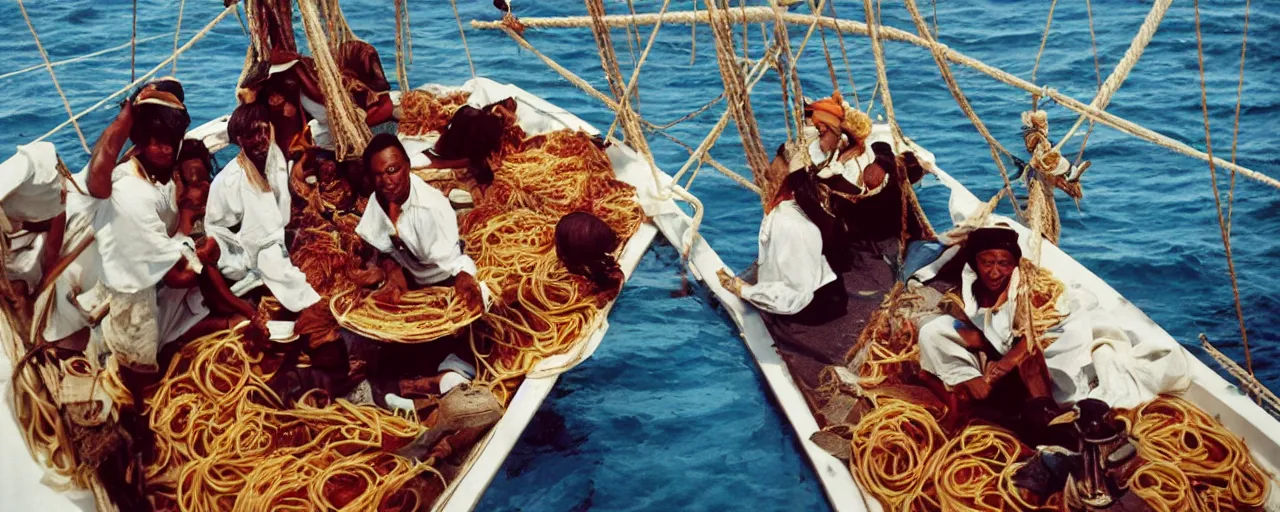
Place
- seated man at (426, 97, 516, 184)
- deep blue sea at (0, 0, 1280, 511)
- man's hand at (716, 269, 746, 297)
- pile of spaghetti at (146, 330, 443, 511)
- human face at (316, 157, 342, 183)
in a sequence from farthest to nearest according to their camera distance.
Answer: seated man at (426, 97, 516, 184) → human face at (316, 157, 342, 183) → deep blue sea at (0, 0, 1280, 511) → man's hand at (716, 269, 746, 297) → pile of spaghetti at (146, 330, 443, 511)

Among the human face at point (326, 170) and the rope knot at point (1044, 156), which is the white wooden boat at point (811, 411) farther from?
the human face at point (326, 170)

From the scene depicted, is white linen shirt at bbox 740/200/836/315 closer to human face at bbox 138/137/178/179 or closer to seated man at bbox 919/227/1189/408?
seated man at bbox 919/227/1189/408

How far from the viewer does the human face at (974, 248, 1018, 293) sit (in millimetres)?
4004

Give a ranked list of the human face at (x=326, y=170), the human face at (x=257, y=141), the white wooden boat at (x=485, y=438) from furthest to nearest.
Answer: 1. the human face at (x=326, y=170)
2. the human face at (x=257, y=141)
3. the white wooden boat at (x=485, y=438)

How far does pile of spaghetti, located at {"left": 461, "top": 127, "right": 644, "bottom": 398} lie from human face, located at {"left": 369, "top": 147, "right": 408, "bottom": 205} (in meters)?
0.86

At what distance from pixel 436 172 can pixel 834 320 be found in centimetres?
266

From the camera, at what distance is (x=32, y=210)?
13.0 feet

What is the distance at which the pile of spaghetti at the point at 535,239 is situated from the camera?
5.02 m

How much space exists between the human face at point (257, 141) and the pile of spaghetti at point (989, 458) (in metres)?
3.38

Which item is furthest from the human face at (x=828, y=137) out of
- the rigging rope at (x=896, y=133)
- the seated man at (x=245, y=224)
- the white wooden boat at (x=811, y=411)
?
the seated man at (x=245, y=224)

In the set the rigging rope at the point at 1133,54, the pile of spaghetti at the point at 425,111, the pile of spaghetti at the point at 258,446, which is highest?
the rigging rope at the point at 1133,54

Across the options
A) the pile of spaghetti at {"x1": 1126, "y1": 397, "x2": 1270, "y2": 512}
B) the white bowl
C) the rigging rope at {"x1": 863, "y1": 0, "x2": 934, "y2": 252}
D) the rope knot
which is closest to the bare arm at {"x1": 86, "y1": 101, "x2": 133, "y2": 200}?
the white bowl

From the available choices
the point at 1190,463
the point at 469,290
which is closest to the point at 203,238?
the point at 469,290

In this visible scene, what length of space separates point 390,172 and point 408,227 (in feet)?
0.96
